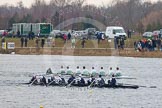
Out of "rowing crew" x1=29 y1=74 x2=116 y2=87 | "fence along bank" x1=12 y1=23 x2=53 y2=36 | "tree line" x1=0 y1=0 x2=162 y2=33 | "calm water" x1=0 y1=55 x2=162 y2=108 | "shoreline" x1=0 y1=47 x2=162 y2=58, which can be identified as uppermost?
"tree line" x1=0 y1=0 x2=162 y2=33

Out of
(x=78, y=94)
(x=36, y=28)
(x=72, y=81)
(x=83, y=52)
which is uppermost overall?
(x=36, y=28)

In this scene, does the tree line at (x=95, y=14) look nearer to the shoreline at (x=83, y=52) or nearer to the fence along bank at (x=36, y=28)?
the fence along bank at (x=36, y=28)

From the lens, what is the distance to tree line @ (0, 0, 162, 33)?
138 meters

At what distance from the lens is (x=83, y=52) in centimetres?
8975

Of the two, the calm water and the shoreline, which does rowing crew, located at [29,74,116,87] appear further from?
the shoreline

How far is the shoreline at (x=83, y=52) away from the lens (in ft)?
276

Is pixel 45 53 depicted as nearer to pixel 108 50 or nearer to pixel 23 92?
pixel 108 50

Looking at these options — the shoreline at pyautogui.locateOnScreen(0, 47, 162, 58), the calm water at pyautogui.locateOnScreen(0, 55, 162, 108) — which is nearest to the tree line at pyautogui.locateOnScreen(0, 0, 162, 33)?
the shoreline at pyautogui.locateOnScreen(0, 47, 162, 58)

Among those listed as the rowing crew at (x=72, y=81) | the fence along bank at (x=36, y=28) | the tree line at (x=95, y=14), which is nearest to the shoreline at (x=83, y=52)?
the fence along bank at (x=36, y=28)

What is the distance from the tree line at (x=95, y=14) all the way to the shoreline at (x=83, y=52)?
3497 cm

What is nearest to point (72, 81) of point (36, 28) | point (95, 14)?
point (36, 28)

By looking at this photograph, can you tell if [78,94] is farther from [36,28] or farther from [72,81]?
[36,28]

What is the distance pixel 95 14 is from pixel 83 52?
59858 millimetres

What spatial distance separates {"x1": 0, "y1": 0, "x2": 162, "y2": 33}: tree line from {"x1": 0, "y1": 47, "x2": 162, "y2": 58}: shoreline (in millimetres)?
34968
